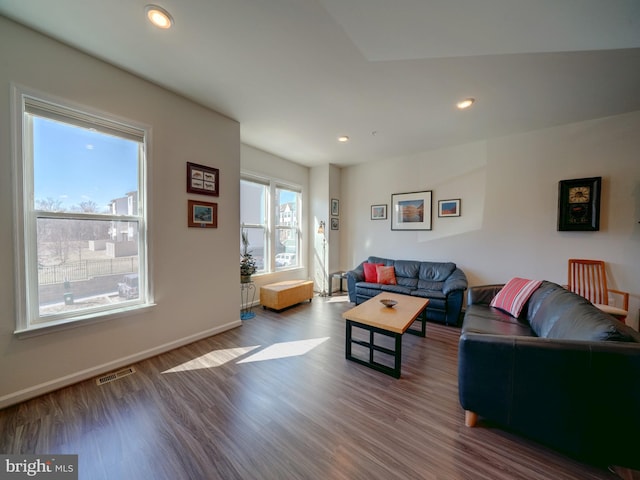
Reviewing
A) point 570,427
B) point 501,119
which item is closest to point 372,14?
point 501,119

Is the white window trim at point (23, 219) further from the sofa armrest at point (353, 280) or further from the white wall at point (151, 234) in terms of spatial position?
the sofa armrest at point (353, 280)

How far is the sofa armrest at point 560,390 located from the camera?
4.16 feet

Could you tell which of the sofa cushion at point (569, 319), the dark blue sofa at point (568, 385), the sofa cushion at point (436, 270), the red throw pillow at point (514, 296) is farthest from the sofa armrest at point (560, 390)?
the sofa cushion at point (436, 270)

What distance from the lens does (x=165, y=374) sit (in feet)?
7.19

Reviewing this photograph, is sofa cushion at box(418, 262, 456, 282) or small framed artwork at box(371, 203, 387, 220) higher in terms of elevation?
small framed artwork at box(371, 203, 387, 220)

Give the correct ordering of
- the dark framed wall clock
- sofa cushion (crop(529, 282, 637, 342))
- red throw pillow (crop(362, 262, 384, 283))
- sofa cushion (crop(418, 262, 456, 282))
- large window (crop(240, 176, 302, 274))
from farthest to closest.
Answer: red throw pillow (crop(362, 262, 384, 283)) < large window (crop(240, 176, 302, 274)) < sofa cushion (crop(418, 262, 456, 282)) < the dark framed wall clock < sofa cushion (crop(529, 282, 637, 342))

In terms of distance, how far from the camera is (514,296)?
105 inches

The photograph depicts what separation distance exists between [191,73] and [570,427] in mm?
3882

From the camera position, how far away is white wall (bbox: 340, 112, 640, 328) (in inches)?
118

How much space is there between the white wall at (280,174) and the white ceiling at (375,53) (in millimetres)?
1008

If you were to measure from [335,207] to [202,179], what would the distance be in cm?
299

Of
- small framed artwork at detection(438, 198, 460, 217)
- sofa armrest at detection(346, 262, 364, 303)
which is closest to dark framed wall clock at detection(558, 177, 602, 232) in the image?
small framed artwork at detection(438, 198, 460, 217)

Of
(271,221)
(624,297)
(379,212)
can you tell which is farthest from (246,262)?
(624,297)

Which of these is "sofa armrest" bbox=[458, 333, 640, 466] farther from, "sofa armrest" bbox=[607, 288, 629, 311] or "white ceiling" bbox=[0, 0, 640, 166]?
"sofa armrest" bbox=[607, 288, 629, 311]
